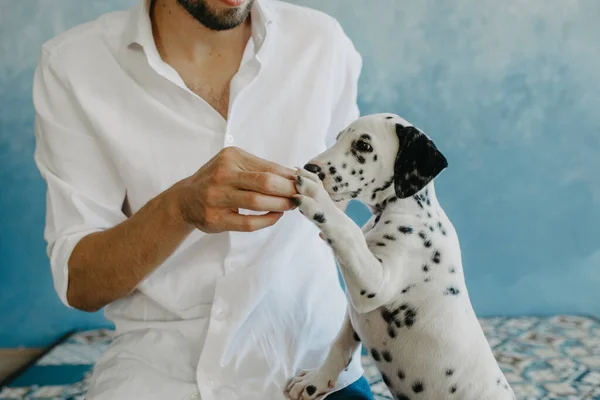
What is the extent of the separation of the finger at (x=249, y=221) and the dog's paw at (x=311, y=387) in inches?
10.6

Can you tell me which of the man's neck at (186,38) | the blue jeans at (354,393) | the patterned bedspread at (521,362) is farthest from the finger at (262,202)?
the patterned bedspread at (521,362)

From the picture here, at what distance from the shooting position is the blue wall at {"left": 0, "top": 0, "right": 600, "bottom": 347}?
231 centimetres

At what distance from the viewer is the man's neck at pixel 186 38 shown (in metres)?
1.22

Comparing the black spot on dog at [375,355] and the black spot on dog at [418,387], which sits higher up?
the black spot on dog at [375,355]

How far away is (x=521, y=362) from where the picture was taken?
2.06 meters

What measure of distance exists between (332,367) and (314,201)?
32 cm

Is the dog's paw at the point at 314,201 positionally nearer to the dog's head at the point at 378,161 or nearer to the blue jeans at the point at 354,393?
the dog's head at the point at 378,161

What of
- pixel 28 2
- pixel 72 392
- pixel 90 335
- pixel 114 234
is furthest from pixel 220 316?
pixel 28 2

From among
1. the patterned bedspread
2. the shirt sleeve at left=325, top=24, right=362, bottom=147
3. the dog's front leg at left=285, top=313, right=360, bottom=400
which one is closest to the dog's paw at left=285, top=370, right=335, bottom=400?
the dog's front leg at left=285, top=313, right=360, bottom=400

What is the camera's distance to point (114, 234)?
106 centimetres

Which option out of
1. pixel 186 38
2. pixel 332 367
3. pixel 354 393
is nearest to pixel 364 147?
pixel 332 367

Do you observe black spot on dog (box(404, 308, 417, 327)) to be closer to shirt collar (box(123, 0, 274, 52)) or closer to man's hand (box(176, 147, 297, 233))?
man's hand (box(176, 147, 297, 233))

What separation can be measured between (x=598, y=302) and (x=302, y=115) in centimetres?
197

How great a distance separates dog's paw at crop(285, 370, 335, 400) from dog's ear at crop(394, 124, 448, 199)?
325mm
